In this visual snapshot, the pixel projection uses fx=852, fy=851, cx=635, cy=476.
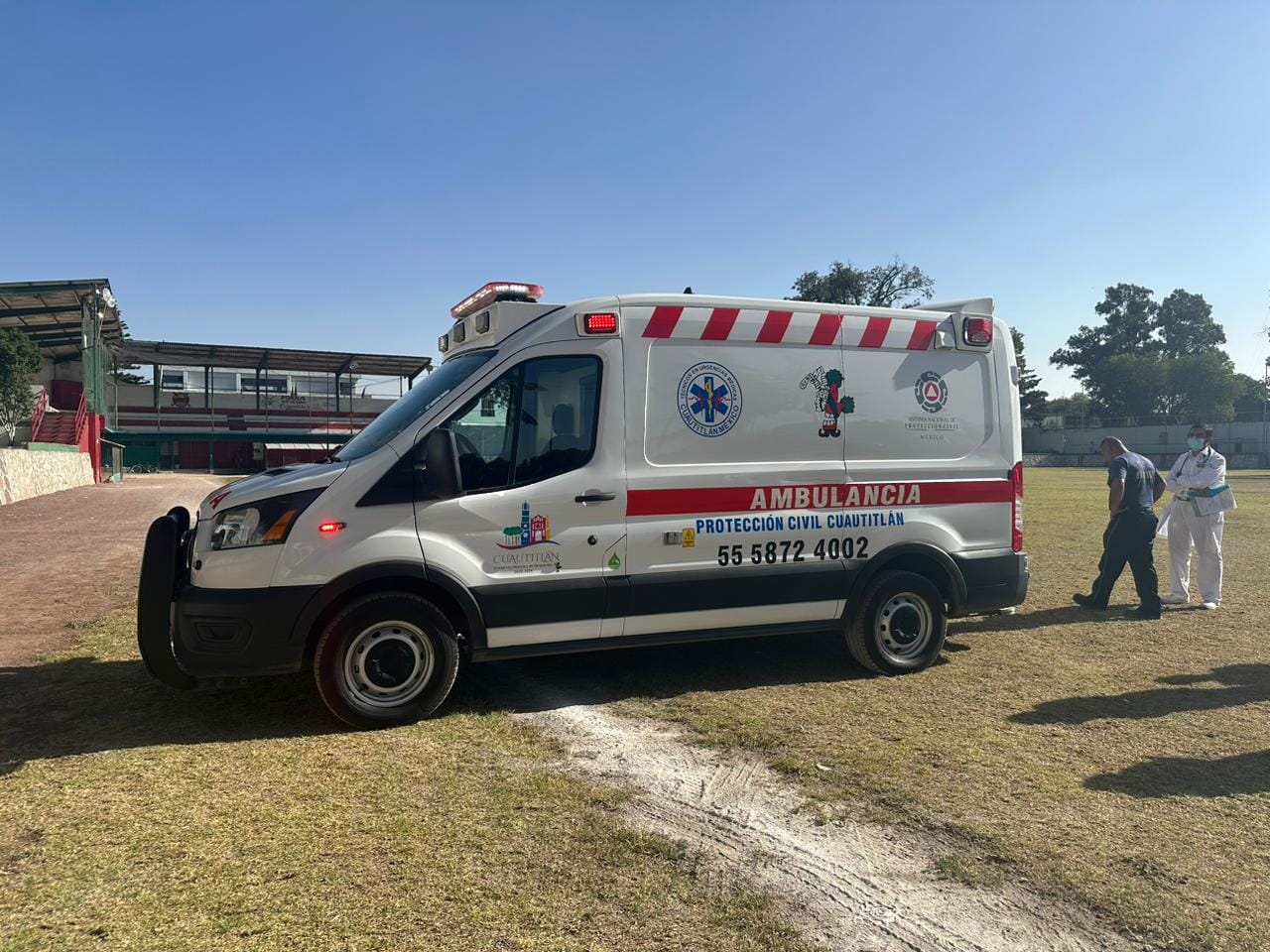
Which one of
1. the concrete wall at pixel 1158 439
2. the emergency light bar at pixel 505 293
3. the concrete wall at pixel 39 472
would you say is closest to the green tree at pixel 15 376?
the concrete wall at pixel 39 472

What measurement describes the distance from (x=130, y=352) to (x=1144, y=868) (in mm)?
54541

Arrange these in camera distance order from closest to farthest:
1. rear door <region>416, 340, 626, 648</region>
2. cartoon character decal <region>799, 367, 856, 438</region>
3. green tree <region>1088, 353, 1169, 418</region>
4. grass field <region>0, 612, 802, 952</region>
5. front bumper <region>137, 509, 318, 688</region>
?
grass field <region>0, 612, 802, 952</region>, front bumper <region>137, 509, 318, 688</region>, rear door <region>416, 340, 626, 648</region>, cartoon character decal <region>799, 367, 856, 438</region>, green tree <region>1088, 353, 1169, 418</region>

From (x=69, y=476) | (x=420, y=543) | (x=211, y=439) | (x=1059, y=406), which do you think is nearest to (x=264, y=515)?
(x=420, y=543)

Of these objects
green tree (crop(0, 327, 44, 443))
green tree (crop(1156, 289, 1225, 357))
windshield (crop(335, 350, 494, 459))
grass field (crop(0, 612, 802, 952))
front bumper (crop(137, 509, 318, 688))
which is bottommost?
grass field (crop(0, 612, 802, 952))

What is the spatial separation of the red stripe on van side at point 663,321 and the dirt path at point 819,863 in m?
2.51

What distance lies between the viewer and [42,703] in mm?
5367

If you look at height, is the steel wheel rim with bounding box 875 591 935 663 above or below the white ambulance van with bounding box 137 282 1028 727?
below

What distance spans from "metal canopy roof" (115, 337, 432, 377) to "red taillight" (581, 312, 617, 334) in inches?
1724

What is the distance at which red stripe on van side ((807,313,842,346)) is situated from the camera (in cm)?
589

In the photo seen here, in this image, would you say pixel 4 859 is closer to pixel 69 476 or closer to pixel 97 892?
pixel 97 892

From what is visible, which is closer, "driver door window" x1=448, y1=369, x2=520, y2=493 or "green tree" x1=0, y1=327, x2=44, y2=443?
"driver door window" x1=448, y1=369, x2=520, y2=493

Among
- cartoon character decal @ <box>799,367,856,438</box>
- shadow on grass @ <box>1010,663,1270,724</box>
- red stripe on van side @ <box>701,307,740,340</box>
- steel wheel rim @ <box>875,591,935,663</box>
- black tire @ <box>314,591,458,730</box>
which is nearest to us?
black tire @ <box>314,591,458,730</box>

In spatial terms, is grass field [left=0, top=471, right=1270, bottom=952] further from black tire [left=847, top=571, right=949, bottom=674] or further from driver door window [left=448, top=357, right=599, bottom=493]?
driver door window [left=448, top=357, right=599, bottom=493]

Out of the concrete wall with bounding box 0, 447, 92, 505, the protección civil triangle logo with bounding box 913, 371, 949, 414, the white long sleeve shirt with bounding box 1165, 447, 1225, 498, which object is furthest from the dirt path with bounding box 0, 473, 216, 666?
the white long sleeve shirt with bounding box 1165, 447, 1225, 498
